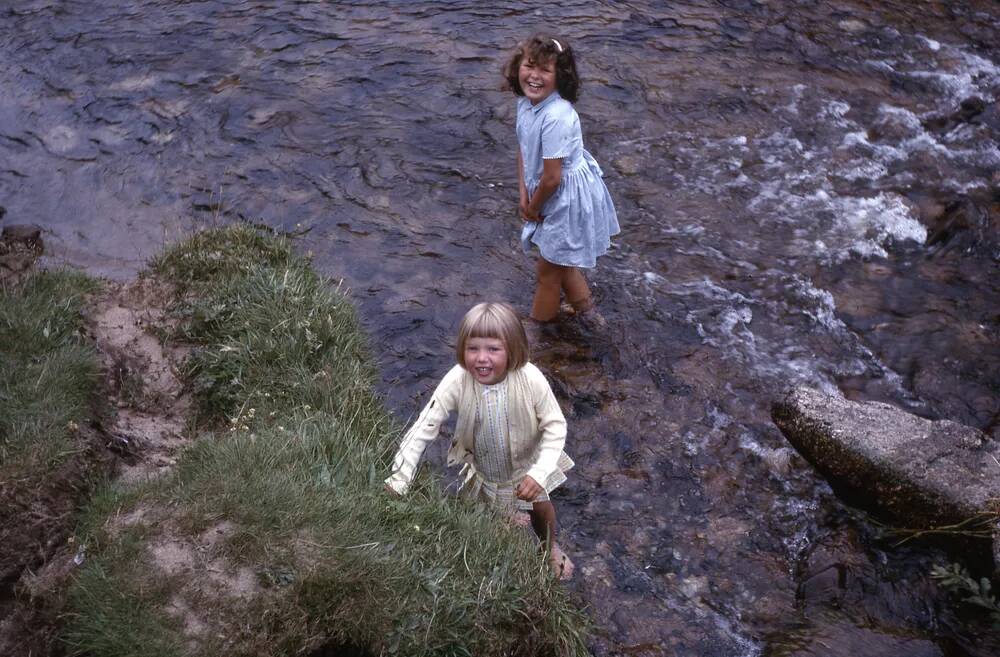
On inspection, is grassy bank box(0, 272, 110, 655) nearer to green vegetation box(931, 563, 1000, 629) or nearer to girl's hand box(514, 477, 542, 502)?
girl's hand box(514, 477, 542, 502)

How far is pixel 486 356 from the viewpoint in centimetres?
389

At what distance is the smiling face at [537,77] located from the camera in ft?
16.2

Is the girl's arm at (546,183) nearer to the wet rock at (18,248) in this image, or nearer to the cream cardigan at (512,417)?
the cream cardigan at (512,417)

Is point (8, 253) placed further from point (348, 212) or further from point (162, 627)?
point (162, 627)

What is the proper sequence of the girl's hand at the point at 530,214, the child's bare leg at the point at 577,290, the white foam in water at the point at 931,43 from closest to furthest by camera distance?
the girl's hand at the point at 530,214, the child's bare leg at the point at 577,290, the white foam in water at the point at 931,43

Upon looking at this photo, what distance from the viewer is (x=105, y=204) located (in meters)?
7.22

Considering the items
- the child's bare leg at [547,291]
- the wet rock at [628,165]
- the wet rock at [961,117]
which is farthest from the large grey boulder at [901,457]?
the wet rock at [961,117]

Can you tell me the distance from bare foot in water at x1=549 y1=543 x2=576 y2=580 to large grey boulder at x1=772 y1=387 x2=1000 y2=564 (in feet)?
4.43

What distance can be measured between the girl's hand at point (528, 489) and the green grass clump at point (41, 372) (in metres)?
1.79

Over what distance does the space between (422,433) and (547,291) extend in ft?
6.53

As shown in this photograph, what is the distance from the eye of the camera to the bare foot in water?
4.25 metres

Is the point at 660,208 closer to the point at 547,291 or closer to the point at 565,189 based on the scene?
the point at 547,291

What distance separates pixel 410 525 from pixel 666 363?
91.8 inches

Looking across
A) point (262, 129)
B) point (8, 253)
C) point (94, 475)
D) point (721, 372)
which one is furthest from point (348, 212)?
point (94, 475)
